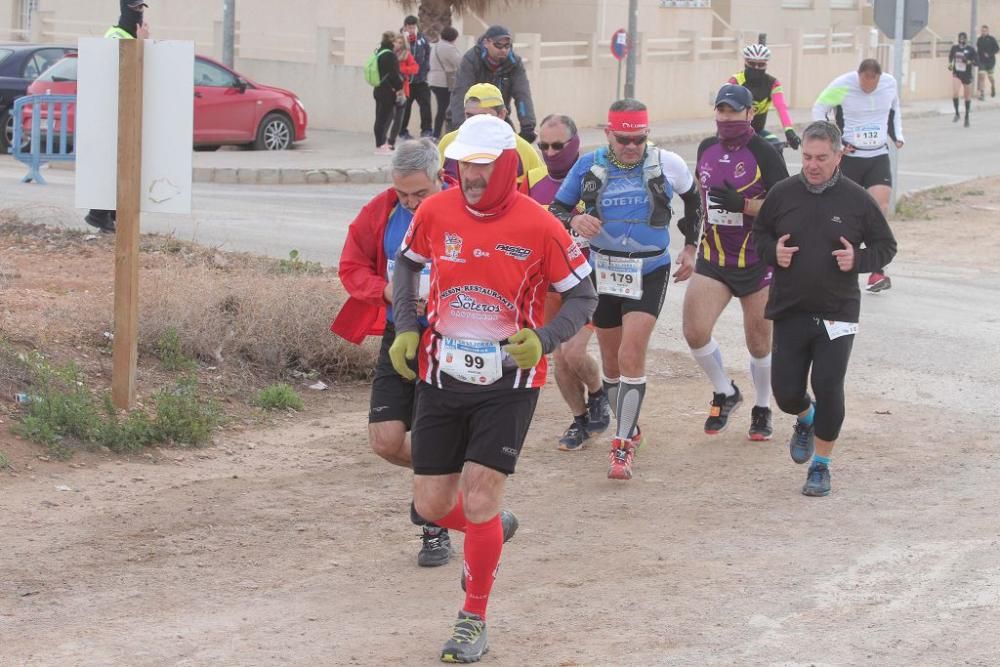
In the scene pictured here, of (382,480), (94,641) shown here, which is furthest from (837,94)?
(94,641)

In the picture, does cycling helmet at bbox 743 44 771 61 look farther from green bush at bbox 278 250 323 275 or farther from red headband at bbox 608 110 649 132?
red headband at bbox 608 110 649 132

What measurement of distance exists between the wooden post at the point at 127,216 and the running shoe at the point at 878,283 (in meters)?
7.09

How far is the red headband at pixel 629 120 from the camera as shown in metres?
7.66

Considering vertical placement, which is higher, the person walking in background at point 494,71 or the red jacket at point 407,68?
the red jacket at point 407,68

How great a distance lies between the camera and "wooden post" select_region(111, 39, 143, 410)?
27.1ft

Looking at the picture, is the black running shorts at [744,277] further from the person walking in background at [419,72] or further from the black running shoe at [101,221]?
the person walking in background at [419,72]

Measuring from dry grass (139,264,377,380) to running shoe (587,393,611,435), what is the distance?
71.6 inches

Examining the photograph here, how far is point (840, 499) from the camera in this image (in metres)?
7.63

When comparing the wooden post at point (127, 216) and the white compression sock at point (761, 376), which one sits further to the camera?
the white compression sock at point (761, 376)

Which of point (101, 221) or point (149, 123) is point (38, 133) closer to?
point (101, 221)

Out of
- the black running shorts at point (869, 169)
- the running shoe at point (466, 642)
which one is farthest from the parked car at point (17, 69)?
the running shoe at point (466, 642)

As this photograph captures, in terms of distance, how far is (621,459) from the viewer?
7926 millimetres

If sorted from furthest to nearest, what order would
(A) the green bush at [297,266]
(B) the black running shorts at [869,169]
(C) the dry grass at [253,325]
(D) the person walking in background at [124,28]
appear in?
1. (B) the black running shorts at [869,169]
2. (D) the person walking in background at [124,28]
3. (A) the green bush at [297,266]
4. (C) the dry grass at [253,325]

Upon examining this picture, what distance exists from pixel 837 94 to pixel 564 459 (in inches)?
260
